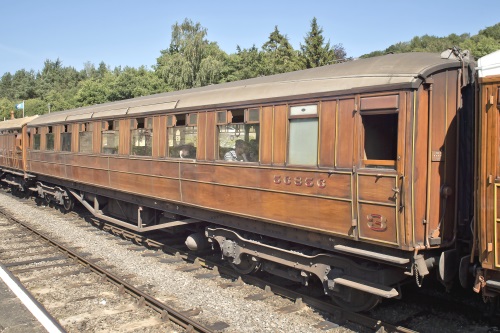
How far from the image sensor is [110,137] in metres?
11.0

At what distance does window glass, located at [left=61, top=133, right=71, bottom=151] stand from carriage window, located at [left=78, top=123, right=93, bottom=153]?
893 millimetres

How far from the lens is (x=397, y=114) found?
4.99 m

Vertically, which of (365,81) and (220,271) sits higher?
(365,81)

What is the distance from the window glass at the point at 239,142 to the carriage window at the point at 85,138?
5983 mm

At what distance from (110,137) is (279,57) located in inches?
1582

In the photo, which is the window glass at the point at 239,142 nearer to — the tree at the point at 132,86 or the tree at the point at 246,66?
the tree at the point at 246,66

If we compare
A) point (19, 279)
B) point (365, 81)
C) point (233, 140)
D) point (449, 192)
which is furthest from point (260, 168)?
point (19, 279)


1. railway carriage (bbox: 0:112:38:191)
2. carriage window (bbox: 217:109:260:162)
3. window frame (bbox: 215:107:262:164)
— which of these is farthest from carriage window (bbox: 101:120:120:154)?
railway carriage (bbox: 0:112:38:191)

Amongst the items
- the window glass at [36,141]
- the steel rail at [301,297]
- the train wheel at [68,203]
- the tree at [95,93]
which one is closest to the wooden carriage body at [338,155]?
the steel rail at [301,297]

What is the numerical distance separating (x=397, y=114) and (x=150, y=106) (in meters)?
5.89

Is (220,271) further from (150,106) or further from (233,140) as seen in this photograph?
(150,106)

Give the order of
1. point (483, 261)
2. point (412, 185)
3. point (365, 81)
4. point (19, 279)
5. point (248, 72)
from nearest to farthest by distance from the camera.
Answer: point (483, 261), point (412, 185), point (365, 81), point (19, 279), point (248, 72)

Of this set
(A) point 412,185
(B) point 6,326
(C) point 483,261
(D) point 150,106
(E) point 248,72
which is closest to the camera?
(C) point 483,261

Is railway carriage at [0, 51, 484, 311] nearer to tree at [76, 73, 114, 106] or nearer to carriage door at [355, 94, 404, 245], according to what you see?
carriage door at [355, 94, 404, 245]
